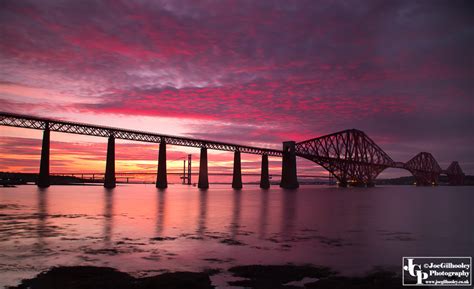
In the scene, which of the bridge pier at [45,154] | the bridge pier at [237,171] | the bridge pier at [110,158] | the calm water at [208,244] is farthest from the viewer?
the bridge pier at [237,171]

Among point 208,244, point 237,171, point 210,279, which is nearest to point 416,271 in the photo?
point 210,279

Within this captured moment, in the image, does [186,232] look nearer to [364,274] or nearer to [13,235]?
[13,235]

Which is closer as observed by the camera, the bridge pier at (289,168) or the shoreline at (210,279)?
the shoreline at (210,279)

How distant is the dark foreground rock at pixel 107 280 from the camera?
12.4 meters

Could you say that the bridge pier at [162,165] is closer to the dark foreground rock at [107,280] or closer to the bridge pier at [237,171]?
the bridge pier at [237,171]

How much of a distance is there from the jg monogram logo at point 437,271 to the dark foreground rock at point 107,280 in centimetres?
681

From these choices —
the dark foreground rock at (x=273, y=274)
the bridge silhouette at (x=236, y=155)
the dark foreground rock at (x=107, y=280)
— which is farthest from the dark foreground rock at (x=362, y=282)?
the bridge silhouette at (x=236, y=155)

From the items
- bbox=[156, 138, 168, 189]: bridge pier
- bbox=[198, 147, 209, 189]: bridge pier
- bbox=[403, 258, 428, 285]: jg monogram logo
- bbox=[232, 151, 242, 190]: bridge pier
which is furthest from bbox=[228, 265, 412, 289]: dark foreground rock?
bbox=[232, 151, 242, 190]: bridge pier

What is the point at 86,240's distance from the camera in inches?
863

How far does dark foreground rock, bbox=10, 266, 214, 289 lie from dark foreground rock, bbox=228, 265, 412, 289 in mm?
1357

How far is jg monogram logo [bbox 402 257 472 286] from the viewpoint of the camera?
1392 centimetres

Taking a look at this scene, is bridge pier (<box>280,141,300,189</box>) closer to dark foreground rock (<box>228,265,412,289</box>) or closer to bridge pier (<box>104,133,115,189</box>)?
bridge pier (<box>104,133,115,189</box>)

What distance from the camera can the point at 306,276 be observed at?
47.3ft

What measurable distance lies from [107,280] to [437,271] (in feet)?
38.4
